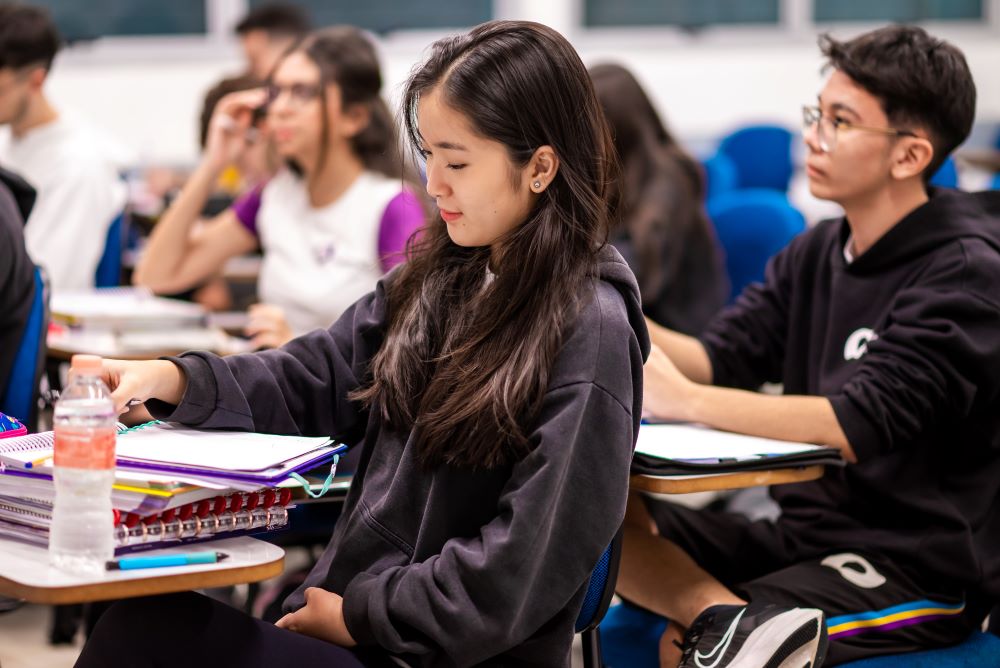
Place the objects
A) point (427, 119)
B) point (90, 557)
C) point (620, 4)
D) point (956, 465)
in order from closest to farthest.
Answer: point (90, 557)
point (427, 119)
point (956, 465)
point (620, 4)

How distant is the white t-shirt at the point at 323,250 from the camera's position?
2.90m

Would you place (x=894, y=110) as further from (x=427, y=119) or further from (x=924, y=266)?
(x=427, y=119)

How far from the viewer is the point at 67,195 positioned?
11.6 feet

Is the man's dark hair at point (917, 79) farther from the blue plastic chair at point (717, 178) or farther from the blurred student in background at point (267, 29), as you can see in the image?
the blurred student in background at point (267, 29)

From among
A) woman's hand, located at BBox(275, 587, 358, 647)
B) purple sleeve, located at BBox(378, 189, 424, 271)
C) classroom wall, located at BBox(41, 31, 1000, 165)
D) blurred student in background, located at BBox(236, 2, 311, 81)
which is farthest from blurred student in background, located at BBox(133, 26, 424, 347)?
classroom wall, located at BBox(41, 31, 1000, 165)

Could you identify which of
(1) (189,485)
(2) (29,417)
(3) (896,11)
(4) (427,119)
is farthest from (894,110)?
(3) (896,11)

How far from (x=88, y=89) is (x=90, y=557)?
5.62 metres

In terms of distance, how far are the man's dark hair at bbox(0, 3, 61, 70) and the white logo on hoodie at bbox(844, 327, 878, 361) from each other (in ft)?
8.01

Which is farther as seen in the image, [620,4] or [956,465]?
[620,4]

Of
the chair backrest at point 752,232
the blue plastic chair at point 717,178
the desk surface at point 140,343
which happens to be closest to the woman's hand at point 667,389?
the desk surface at point 140,343

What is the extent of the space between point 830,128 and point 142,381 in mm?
1256

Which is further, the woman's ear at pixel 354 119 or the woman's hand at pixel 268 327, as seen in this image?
the woman's ear at pixel 354 119

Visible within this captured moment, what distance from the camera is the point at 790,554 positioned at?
6.76 ft

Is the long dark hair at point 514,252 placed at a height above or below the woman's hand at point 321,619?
above
